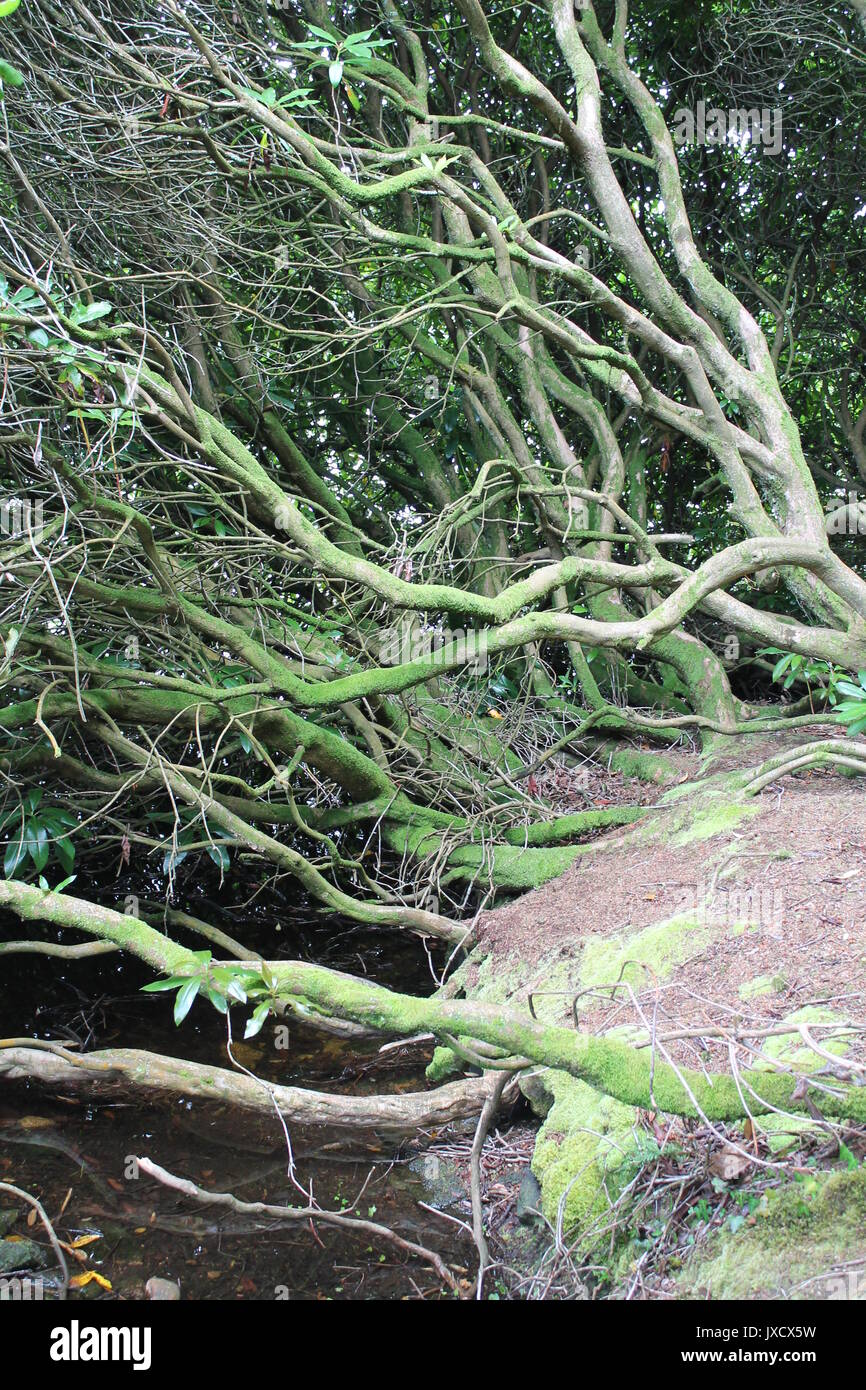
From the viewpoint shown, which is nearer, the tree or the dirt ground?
the dirt ground

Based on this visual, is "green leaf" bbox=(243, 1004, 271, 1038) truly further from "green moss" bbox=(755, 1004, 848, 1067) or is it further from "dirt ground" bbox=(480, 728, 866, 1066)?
"green moss" bbox=(755, 1004, 848, 1067)

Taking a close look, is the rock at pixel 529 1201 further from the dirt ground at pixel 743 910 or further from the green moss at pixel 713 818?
the green moss at pixel 713 818

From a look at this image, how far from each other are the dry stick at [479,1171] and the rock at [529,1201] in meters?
0.12

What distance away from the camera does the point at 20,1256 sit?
2.90m

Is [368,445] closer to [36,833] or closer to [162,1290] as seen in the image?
[36,833]

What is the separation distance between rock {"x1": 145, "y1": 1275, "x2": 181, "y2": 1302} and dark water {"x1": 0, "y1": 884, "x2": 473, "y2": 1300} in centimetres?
5

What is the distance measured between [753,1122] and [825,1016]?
566 millimetres

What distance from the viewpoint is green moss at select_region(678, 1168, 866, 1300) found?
6.75 ft

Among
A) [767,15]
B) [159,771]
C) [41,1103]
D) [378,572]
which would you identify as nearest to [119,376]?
[378,572]

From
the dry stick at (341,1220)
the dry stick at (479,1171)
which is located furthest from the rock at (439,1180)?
the dry stick at (341,1220)

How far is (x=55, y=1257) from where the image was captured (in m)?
2.93

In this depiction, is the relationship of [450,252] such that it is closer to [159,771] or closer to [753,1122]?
[159,771]

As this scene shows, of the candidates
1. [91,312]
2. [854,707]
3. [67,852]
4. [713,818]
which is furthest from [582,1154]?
[91,312]

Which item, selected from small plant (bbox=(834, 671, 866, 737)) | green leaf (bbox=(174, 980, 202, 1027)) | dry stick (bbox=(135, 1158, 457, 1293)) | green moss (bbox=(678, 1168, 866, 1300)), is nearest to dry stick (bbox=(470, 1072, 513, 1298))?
dry stick (bbox=(135, 1158, 457, 1293))
